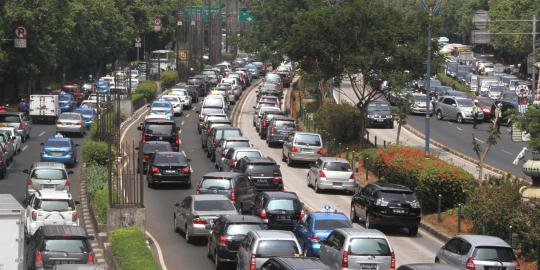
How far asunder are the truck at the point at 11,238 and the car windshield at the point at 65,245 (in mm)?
3195

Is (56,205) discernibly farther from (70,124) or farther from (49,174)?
(70,124)

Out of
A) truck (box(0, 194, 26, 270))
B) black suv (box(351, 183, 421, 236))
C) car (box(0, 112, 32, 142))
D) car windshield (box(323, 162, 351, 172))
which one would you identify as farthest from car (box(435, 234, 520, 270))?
car (box(0, 112, 32, 142))

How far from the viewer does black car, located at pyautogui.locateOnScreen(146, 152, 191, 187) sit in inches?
1694

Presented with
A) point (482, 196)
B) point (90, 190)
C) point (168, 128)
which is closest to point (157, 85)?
point (168, 128)

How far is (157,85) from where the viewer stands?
96938mm

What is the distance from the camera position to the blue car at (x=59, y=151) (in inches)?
1949

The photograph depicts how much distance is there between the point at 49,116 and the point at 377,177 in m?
31.6

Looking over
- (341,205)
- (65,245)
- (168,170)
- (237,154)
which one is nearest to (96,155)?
(168,170)

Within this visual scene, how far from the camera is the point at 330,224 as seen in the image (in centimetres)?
2873

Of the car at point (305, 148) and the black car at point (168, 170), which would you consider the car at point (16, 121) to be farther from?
the black car at point (168, 170)

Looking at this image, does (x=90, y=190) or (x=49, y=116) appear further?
(x=49, y=116)

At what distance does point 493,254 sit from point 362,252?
295 centimetres

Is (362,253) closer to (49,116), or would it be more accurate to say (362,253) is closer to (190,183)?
(190,183)

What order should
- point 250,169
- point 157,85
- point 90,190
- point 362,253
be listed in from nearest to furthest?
point 362,253, point 90,190, point 250,169, point 157,85
